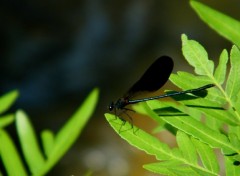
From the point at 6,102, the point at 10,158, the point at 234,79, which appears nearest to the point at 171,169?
the point at 234,79

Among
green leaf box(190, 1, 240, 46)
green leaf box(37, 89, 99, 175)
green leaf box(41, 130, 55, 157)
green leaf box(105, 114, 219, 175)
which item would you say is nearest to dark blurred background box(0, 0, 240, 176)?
green leaf box(37, 89, 99, 175)

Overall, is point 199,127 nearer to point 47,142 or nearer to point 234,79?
point 234,79

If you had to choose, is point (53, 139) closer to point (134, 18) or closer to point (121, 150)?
point (121, 150)

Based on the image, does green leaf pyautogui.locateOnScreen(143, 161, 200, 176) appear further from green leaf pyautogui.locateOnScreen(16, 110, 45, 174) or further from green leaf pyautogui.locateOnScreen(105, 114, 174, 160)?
green leaf pyautogui.locateOnScreen(16, 110, 45, 174)

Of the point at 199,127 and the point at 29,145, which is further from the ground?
the point at 199,127

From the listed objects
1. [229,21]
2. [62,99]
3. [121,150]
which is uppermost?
[229,21]

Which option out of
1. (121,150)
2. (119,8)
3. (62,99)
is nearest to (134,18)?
(119,8)
